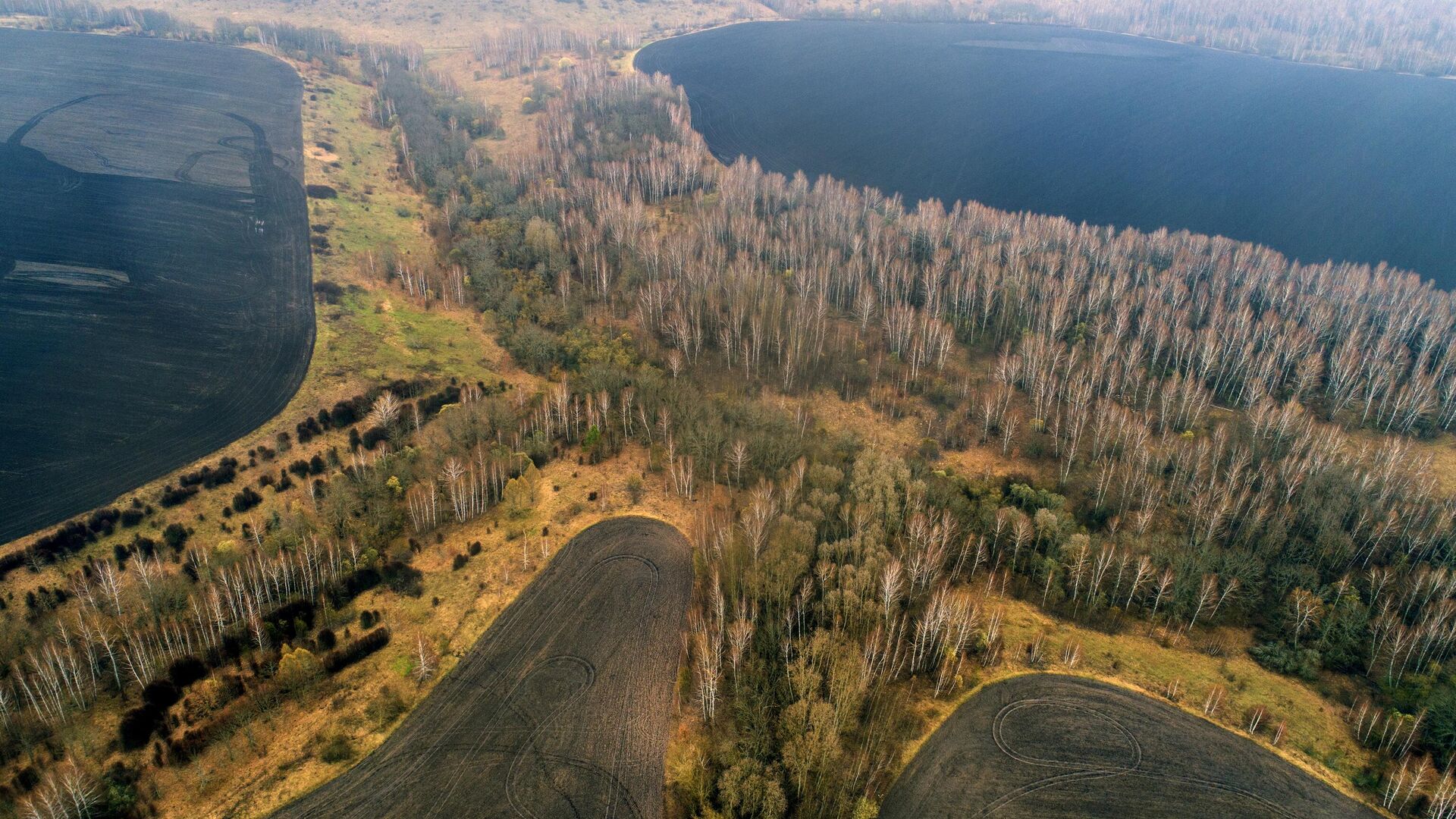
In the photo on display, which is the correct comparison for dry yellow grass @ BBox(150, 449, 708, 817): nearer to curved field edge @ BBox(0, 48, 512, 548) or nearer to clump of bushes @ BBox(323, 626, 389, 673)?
clump of bushes @ BBox(323, 626, 389, 673)

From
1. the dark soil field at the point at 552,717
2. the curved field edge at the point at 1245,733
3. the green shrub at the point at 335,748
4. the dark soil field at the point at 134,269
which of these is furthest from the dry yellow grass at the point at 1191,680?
the dark soil field at the point at 134,269

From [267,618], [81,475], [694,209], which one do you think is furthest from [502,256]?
[267,618]

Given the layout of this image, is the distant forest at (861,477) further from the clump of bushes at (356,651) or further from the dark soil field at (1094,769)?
the dark soil field at (1094,769)

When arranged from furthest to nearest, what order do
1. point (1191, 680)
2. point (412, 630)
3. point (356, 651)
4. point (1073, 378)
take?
point (1073, 378), point (412, 630), point (1191, 680), point (356, 651)

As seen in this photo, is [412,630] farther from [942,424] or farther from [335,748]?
[942,424]

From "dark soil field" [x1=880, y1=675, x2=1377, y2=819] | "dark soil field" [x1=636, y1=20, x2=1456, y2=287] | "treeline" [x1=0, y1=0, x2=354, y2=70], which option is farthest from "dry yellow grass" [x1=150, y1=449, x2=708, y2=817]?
"treeline" [x1=0, y1=0, x2=354, y2=70]

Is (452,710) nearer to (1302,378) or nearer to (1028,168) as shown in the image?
(1302,378)

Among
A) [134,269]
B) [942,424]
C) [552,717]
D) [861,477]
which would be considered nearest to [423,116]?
[134,269]
